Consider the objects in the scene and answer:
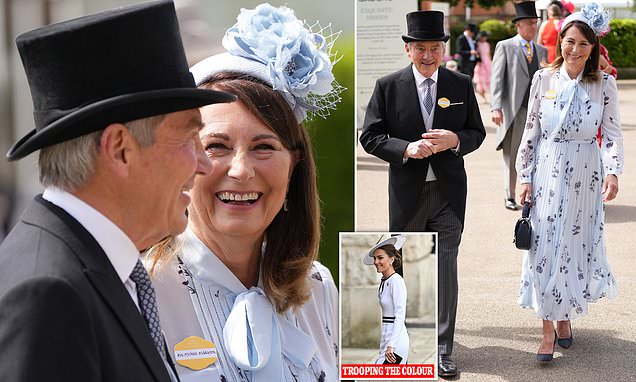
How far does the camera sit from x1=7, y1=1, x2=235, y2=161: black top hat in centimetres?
156

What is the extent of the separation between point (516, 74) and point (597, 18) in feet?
12.0

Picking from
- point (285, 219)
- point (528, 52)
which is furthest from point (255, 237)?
point (528, 52)

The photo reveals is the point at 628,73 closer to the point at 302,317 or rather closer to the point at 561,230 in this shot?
the point at 561,230

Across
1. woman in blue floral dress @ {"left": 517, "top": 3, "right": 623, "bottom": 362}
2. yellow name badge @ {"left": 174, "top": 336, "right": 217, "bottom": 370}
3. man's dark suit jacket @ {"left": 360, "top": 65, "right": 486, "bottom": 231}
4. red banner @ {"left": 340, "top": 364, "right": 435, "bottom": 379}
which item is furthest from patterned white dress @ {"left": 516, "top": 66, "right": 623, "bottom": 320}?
yellow name badge @ {"left": 174, "top": 336, "right": 217, "bottom": 370}

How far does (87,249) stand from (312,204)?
1.32 metres

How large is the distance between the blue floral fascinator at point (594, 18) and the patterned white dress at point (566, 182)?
34 centimetres

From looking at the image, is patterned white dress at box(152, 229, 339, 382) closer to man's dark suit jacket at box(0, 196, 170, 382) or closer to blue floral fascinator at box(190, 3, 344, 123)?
blue floral fascinator at box(190, 3, 344, 123)

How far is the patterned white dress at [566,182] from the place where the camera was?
19.6 ft

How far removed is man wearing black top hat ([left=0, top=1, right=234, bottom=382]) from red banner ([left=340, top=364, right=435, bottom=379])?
1.91 meters

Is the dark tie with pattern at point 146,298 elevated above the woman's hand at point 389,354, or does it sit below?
above

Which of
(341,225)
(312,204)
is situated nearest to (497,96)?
(341,225)

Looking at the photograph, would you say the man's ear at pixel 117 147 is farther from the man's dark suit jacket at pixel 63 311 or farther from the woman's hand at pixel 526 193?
the woman's hand at pixel 526 193

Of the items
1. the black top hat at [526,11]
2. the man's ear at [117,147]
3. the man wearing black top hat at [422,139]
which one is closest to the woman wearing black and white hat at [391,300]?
the man's ear at [117,147]

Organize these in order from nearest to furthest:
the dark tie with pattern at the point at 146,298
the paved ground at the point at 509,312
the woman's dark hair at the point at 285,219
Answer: the dark tie with pattern at the point at 146,298, the woman's dark hair at the point at 285,219, the paved ground at the point at 509,312
